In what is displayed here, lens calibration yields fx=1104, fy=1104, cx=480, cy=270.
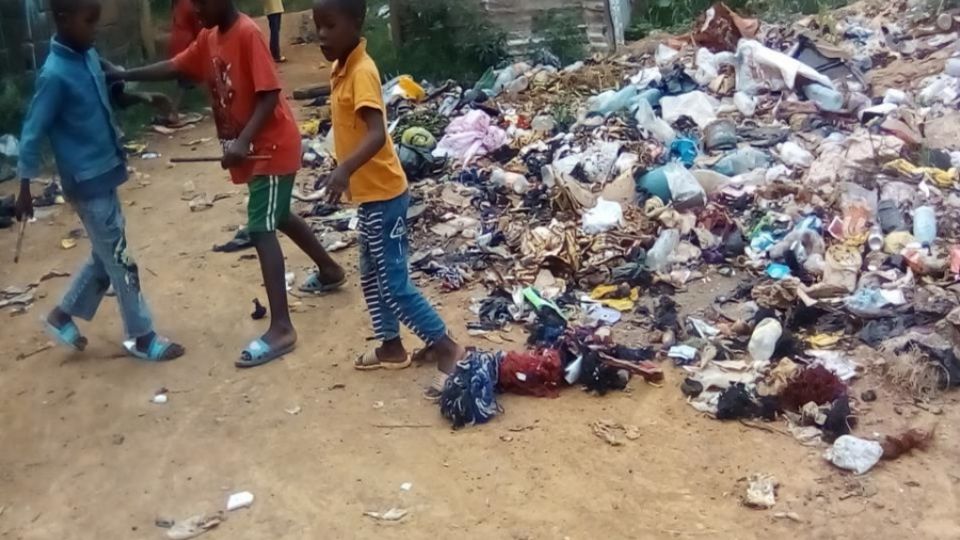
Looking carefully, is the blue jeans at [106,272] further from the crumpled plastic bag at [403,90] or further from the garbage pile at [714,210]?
the crumpled plastic bag at [403,90]

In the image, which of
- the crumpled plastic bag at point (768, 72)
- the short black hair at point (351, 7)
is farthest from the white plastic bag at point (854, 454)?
the crumpled plastic bag at point (768, 72)

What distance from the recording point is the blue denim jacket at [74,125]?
427 centimetres

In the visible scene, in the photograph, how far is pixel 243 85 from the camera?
4449mm

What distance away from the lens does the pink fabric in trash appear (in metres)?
7.40

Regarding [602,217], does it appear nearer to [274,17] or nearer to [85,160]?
[85,160]

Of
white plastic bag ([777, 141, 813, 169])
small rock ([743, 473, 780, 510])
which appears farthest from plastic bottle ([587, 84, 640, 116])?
small rock ([743, 473, 780, 510])

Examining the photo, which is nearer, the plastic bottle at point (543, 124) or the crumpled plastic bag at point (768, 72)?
the crumpled plastic bag at point (768, 72)

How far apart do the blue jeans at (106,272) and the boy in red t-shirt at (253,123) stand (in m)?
0.50

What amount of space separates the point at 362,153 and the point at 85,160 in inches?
48.7

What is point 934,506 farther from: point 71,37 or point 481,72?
point 481,72

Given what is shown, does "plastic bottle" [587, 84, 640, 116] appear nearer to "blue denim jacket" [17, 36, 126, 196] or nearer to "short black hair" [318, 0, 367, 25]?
"short black hair" [318, 0, 367, 25]

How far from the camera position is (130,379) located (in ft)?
15.1

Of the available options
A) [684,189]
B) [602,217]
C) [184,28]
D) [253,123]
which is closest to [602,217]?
[602,217]

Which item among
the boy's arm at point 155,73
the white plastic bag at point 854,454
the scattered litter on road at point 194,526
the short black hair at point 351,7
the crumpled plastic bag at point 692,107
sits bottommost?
the crumpled plastic bag at point 692,107
